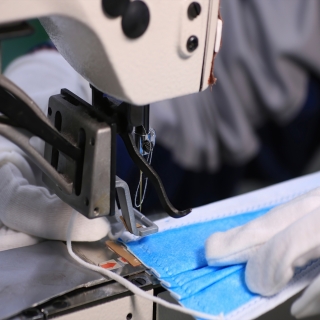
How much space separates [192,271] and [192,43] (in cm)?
38

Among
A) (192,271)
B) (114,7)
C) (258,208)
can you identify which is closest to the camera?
(114,7)

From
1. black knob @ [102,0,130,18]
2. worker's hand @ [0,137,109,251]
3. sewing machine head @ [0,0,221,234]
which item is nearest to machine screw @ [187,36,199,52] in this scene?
sewing machine head @ [0,0,221,234]

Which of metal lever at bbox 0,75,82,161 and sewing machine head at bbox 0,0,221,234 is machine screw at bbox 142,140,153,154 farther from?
metal lever at bbox 0,75,82,161

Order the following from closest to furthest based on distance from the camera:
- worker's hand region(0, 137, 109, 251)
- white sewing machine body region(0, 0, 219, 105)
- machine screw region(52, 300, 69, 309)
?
white sewing machine body region(0, 0, 219, 105) < machine screw region(52, 300, 69, 309) < worker's hand region(0, 137, 109, 251)

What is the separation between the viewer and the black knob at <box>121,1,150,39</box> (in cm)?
73

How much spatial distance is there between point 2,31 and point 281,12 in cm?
134

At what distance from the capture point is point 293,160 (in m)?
1.95

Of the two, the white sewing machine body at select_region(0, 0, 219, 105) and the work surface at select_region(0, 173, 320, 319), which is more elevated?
the white sewing machine body at select_region(0, 0, 219, 105)

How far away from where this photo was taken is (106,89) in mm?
793

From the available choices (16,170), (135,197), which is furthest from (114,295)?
(16,170)

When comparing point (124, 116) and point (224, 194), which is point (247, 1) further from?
point (124, 116)

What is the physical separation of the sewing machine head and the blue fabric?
4.1 inches

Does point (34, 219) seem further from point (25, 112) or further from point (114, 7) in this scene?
point (114, 7)

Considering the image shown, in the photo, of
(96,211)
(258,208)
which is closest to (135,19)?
(96,211)
